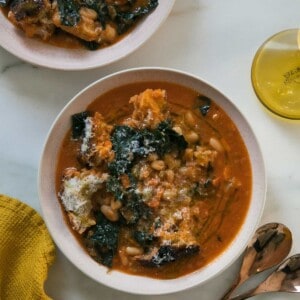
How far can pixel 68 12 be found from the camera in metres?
2.26

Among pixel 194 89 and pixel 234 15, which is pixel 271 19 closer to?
pixel 234 15

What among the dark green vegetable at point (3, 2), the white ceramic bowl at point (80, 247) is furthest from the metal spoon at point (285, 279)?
the dark green vegetable at point (3, 2)

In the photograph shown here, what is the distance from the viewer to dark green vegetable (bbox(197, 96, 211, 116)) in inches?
86.7

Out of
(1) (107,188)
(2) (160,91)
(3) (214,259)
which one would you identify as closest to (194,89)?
(2) (160,91)

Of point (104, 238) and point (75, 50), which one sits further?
point (75, 50)

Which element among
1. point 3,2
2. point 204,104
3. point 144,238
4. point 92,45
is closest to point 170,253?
point 144,238

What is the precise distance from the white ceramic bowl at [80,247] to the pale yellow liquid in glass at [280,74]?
282 mm

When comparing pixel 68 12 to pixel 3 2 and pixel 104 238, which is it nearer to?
pixel 3 2

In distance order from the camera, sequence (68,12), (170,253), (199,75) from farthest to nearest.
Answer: (199,75)
(68,12)
(170,253)

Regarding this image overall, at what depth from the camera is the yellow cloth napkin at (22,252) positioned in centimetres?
227

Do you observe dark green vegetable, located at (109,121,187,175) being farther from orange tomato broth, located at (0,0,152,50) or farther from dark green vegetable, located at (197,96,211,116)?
orange tomato broth, located at (0,0,152,50)

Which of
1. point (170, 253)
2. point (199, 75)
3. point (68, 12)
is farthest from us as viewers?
point (199, 75)

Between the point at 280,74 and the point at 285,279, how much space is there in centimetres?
78

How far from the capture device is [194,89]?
2201mm
